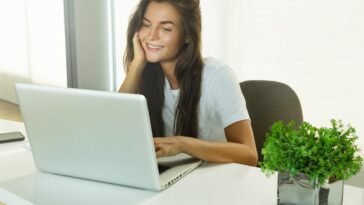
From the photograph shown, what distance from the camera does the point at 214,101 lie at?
157cm

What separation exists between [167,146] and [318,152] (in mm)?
445

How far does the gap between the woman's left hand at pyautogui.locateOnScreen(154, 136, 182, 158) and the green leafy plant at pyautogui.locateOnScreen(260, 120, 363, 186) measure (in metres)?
0.35

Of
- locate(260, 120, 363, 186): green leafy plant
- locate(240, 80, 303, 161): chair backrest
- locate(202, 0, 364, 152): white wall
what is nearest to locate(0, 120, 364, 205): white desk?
locate(260, 120, 363, 186): green leafy plant

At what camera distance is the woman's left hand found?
111 centimetres

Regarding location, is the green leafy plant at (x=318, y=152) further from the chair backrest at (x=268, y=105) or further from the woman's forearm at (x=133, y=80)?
the woman's forearm at (x=133, y=80)

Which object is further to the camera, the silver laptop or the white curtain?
the white curtain

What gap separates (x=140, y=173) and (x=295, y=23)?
82.1 inches

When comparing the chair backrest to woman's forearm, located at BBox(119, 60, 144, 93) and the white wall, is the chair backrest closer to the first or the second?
woman's forearm, located at BBox(119, 60, 144, 93)

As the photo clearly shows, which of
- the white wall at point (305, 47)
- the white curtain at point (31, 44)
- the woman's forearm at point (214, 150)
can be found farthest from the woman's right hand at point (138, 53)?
the white curtain at point (31, 44)

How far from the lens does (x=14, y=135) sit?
1.45 m

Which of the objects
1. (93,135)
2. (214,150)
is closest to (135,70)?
(214,150)

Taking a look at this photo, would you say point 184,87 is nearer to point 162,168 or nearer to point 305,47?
point 162,168

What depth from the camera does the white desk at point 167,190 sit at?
0.94 metres

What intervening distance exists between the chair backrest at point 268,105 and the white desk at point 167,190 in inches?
22.1
